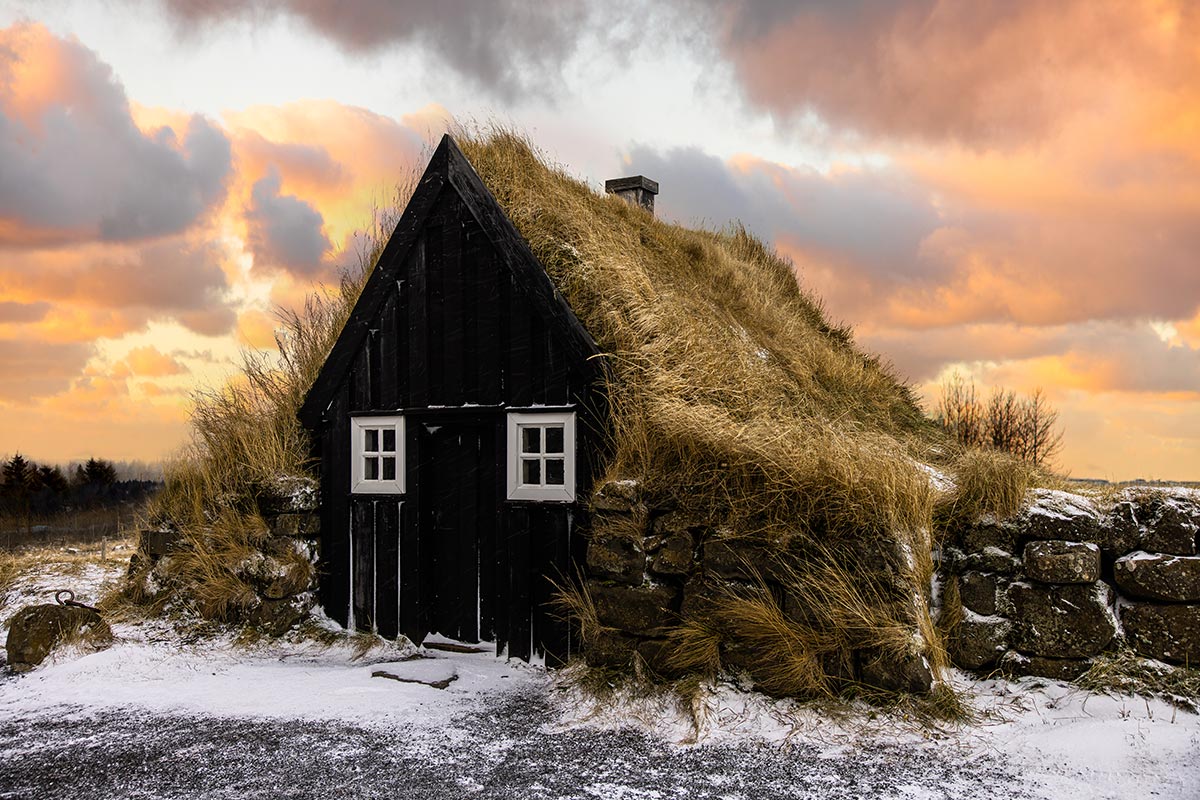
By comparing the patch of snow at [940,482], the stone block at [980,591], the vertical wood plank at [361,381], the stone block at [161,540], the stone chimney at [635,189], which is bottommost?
the stone block at [980,591]

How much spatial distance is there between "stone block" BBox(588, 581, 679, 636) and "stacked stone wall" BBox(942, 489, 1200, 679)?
7.52 ft

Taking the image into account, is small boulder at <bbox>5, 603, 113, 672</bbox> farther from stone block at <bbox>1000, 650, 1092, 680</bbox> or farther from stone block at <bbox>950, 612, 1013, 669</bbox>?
stone block at <bbox>1000, 650, 1092, 680</bbox>

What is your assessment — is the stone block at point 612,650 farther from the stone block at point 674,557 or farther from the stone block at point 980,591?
the stone block at point 980,591

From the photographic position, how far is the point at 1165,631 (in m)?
6.41

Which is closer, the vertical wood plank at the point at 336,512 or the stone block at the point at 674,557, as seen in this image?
the stone block at the point at 674,557

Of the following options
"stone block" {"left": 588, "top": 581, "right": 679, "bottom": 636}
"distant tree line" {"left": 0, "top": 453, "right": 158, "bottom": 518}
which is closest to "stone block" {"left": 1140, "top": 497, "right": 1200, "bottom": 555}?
"stone block" {"left": 588, "top": 581, "right": 679, "bottom": 636}

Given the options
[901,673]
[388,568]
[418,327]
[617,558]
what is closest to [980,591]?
[901,673]

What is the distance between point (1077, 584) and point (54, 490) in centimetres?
3432

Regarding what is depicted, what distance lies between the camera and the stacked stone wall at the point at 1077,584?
643 cm

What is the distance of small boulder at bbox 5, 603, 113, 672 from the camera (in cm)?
854

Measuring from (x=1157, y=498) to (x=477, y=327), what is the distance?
6.44m

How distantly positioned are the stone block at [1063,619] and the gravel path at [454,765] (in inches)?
53.9

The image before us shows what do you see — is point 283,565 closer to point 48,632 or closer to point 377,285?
point 48,632

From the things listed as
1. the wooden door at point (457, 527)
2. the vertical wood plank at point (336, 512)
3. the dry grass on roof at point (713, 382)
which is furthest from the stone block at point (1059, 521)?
the vertical wood plank at point (336, 512)
